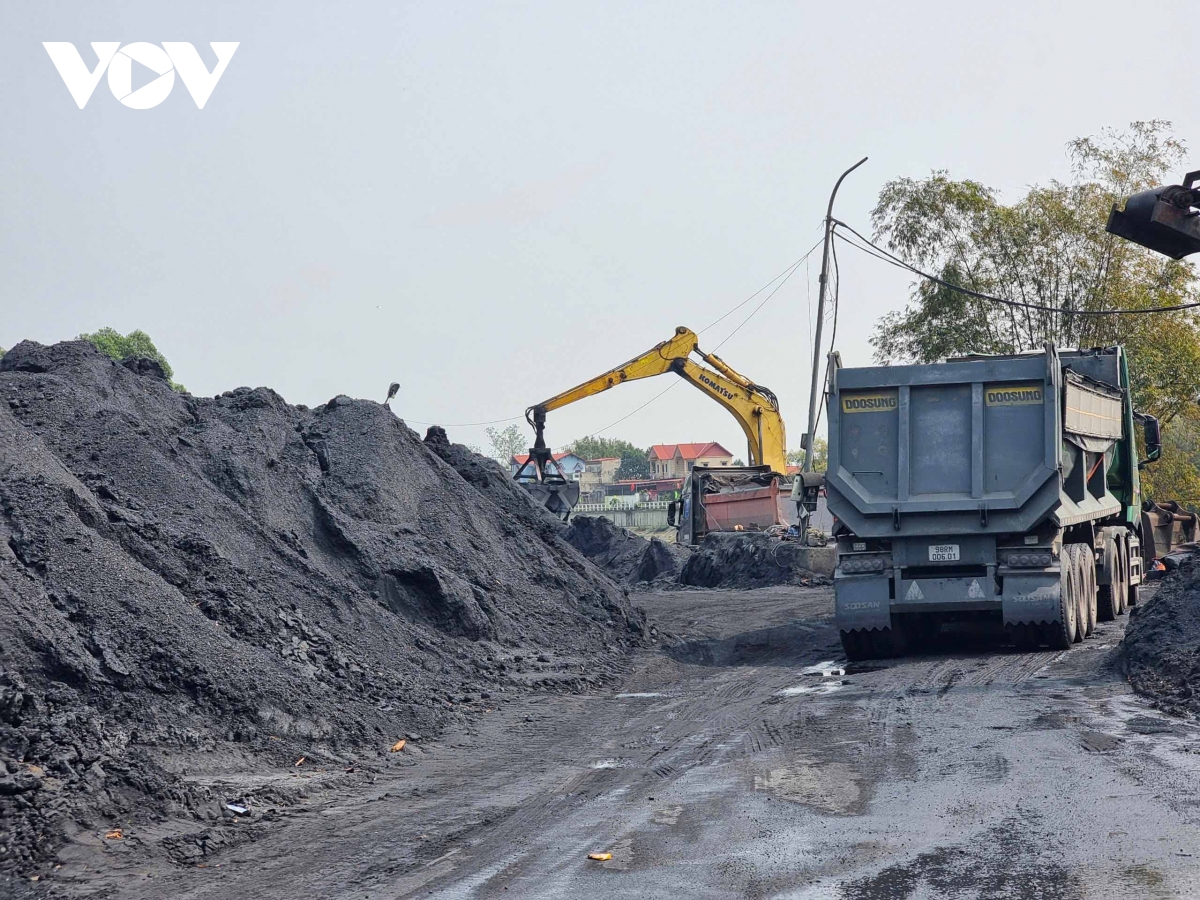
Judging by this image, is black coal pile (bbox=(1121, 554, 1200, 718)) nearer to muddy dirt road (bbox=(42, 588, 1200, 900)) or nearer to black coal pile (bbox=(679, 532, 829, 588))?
muddy dirt road (bbox=(42, 588, 1200, 900))

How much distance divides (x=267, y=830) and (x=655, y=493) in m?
114

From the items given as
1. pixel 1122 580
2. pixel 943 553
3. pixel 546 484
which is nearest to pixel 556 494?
pixel 546 484

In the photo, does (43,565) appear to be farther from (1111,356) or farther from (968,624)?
(1111,356)

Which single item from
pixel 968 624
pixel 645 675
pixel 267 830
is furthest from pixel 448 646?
pixel 968 624

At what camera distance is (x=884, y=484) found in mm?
14492

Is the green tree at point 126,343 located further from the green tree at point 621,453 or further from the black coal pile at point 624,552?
the green tree at point 621,453

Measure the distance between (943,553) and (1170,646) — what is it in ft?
8.95

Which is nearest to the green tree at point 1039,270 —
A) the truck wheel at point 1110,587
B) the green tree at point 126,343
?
the truck wheel at point 1110,587

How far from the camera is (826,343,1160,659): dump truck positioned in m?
14.1

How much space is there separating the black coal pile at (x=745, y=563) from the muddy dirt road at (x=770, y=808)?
48.1 feet

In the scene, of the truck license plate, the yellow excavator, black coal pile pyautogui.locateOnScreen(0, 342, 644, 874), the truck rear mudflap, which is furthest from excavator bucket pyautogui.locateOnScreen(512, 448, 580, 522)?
the truck license plate

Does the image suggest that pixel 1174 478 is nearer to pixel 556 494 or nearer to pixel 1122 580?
pixel 556 494

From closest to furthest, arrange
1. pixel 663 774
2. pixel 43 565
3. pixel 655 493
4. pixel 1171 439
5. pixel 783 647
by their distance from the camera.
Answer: pixel 663 774, pixel 43 565, pixel 783 647, pixel 1171 439, pixel 655 493

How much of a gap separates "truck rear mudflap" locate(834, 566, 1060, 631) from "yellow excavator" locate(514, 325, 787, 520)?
63.4ft
